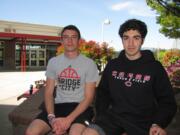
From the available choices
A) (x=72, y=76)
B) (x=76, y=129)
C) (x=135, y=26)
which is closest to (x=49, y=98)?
(x=72, y=76)

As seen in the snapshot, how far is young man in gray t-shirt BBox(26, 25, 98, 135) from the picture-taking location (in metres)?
3.47

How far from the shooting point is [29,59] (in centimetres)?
3541

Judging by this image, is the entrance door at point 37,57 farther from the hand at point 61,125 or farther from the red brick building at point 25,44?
the hand at point 61,125

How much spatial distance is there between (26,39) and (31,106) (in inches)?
1088

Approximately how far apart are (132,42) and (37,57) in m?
33.4

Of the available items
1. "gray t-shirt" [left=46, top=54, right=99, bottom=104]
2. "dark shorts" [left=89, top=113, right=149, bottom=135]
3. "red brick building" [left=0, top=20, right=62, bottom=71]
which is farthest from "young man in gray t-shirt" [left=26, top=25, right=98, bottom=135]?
"red brick building" [left=0, top=20, right=62, bottom=71]

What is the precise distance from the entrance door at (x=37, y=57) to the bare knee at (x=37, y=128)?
3216cm

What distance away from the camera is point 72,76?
382cm

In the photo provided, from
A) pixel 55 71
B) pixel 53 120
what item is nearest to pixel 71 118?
pixel 53 120

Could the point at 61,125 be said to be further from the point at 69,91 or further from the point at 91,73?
the point at 91,73

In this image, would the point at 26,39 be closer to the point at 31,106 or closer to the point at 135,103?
the point at 31,106

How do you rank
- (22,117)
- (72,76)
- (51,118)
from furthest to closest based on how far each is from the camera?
1. (22,117)
2. (72,76)
3. (51,118)

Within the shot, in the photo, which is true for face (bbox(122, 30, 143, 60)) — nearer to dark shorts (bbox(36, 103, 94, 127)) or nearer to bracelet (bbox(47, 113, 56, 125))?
dark shorts (bbox(36, 103, 94, 127))

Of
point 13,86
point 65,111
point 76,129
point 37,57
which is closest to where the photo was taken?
point 76,129
